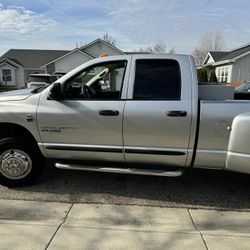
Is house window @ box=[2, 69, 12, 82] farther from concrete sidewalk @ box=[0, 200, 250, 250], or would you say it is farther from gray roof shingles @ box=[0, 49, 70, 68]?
concrete sidewalk @ box=[0, 200, 250, 250]

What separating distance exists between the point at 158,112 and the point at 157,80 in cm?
45

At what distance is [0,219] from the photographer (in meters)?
3.61

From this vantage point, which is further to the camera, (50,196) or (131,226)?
(50,196)

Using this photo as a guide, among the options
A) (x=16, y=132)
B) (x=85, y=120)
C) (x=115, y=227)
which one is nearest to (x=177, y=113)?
(x=85, y=120)

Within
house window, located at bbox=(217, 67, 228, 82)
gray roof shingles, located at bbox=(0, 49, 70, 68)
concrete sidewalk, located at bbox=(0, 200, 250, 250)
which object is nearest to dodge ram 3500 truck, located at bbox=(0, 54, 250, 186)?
concrete sidewalk, located at bbox=(0, 200, 250, 250)

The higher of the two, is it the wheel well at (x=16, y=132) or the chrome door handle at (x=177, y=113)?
the chrome door handle at (x=177, y=113)

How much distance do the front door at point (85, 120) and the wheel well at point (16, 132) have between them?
0.27 m

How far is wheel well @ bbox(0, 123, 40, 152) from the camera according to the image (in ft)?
14.7

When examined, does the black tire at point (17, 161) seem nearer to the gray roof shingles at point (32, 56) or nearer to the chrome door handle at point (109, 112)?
the chrome door handle at point (109, 112)

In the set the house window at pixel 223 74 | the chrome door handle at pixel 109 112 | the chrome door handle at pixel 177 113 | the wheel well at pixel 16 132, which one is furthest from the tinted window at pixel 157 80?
the house window at pixel 223 74

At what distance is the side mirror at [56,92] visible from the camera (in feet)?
13.5

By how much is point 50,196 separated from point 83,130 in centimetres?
105

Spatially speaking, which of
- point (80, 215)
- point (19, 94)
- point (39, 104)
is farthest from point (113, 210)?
point (19, 94)

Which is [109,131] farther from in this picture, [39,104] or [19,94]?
[19,94]
